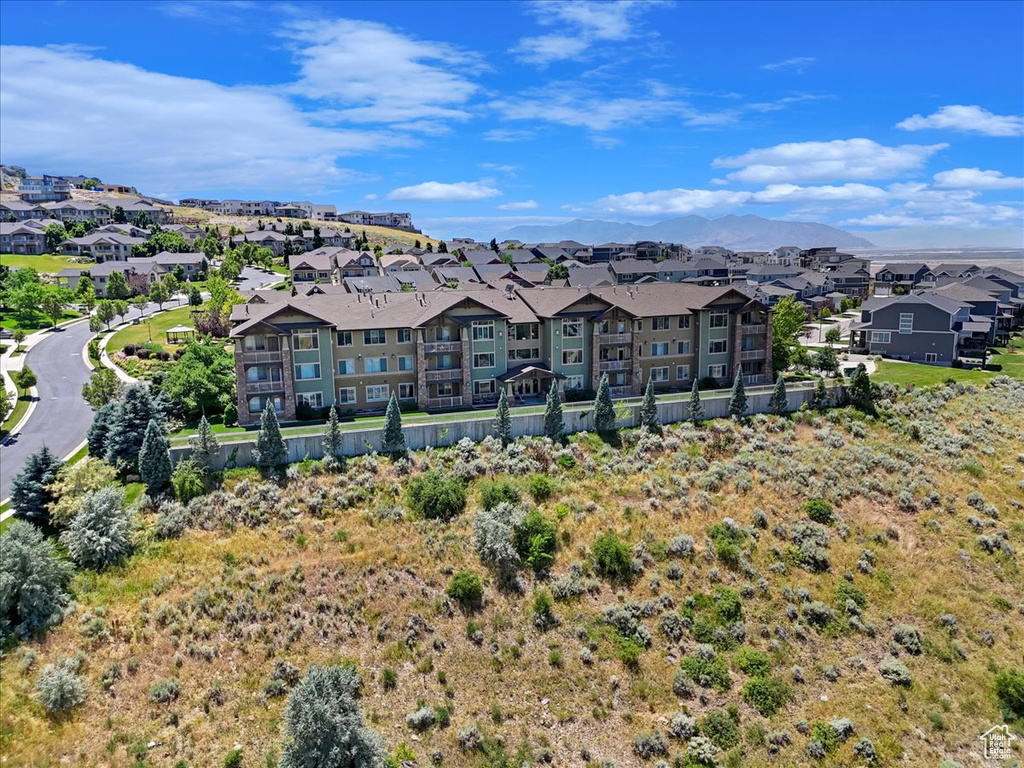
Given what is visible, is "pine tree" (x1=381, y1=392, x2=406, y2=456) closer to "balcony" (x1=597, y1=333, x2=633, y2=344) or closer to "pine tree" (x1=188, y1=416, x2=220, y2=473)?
"pine tree" (x1=188, y1=416, x2=220, y2=473)

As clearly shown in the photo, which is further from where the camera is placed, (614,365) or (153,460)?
(614,365)

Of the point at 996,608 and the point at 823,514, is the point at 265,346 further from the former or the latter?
the point at 996,608

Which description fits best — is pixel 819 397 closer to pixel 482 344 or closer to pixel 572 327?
pixel 572 327

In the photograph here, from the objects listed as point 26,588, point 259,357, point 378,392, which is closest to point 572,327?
point 378,392

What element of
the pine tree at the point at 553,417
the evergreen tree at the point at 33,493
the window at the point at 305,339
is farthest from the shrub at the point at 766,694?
the evergreen tree at the point at 33,493

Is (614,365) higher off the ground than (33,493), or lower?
higher

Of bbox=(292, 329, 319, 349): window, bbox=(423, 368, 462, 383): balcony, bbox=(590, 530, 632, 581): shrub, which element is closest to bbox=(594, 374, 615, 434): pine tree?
bbox=(423, 368, 462, 383): balcony

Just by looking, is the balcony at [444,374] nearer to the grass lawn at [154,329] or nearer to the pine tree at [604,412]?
the pine tree at [604,412]
